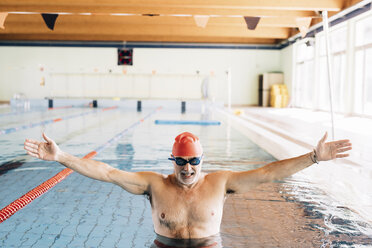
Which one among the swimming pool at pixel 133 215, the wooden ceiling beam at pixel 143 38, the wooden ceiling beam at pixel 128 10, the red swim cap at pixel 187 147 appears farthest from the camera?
the wooden ceiling beam at pixel 143 38

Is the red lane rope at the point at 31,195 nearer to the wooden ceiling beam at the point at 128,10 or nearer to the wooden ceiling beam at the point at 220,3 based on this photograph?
the wooden ceiling beam at the point at 220,3

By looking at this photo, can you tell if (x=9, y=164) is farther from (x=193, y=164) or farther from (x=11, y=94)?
(x=11, y=94)

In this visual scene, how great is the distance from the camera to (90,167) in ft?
6.84

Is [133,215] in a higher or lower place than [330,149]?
lower

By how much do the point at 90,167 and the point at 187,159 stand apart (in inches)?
19.7

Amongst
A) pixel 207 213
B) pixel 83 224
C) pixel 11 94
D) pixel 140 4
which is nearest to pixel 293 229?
pixel 207 213

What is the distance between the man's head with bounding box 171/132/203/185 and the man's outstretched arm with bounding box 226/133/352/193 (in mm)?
251

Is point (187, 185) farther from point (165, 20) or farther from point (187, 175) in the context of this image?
point (165, 20)

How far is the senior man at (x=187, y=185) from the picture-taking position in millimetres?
2045

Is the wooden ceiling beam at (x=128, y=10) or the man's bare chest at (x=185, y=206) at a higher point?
the wooden ceiling beam at (x=128, y=10)

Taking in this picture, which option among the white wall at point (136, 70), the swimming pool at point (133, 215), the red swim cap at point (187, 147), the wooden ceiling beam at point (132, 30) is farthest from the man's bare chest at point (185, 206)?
the white wall at point (136, 70)

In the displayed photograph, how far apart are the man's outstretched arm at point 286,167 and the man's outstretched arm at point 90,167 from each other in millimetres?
440

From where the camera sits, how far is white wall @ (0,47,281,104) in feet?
71.4

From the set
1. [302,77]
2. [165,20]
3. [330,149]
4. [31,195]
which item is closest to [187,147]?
[330,149]
